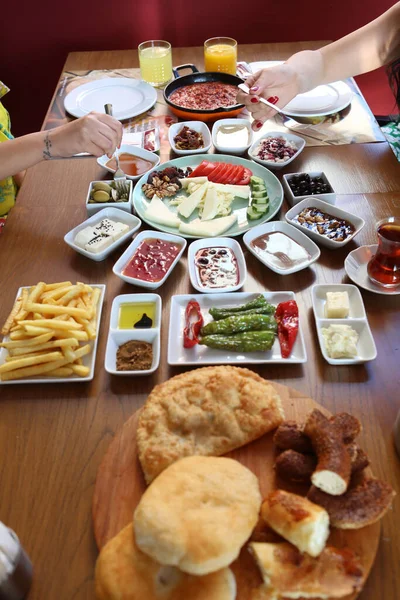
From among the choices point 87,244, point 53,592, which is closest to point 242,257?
point 87,244

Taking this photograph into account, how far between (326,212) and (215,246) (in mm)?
630

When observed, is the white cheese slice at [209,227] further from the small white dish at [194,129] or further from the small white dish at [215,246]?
the small white dish at [194,129]

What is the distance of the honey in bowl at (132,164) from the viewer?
2.93 m

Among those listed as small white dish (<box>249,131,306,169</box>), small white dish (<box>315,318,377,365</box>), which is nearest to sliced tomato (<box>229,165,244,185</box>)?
small white dish (<box>249,131,306,169</box>)

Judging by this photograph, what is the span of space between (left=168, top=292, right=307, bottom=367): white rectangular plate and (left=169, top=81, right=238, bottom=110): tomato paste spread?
1799 mm

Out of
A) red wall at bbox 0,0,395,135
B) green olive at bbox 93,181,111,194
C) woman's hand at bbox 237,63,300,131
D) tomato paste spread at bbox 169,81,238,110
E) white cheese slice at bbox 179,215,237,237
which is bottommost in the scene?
white cheese slice at bbox 179,215,237,237

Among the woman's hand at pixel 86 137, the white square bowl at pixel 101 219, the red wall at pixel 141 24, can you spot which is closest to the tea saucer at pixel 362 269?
the white square bowl at pixel 101 219

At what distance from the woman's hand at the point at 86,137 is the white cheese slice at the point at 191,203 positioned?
547mm

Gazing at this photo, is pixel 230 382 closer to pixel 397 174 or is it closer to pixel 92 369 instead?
pixel 92 369

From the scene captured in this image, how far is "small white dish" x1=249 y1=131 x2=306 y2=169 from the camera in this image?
2895 mm

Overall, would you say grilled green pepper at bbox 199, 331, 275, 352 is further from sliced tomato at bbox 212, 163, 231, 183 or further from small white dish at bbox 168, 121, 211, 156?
small white dish at bbox 168, 121, 211, 156

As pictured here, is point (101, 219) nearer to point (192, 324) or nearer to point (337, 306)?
point (192, 324)

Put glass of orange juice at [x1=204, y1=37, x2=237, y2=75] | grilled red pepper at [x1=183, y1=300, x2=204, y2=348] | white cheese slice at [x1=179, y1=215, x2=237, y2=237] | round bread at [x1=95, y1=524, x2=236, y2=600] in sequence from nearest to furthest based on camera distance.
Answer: round bread at [x1=95, y1=524, x2=236, y2=600] → grilled red pepper at [x1=183, y1=300, x2=204, y2=348] → white cheese slice at [x1=179, y1=215, x2=237, y2=237] → glass of orange juice at [x1=204, y1=37, x2=237, y2=75]

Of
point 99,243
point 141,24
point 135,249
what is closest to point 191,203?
point 135,249
